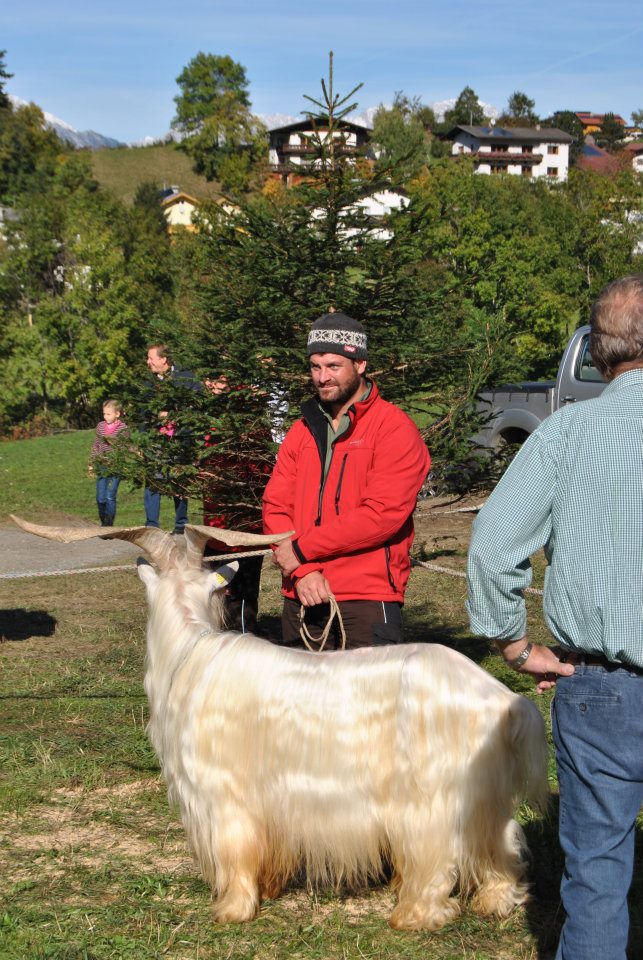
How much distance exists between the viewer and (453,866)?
3.87 m

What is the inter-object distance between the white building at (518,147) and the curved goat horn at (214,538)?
121m

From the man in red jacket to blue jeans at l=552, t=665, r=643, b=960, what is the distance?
2.00 m

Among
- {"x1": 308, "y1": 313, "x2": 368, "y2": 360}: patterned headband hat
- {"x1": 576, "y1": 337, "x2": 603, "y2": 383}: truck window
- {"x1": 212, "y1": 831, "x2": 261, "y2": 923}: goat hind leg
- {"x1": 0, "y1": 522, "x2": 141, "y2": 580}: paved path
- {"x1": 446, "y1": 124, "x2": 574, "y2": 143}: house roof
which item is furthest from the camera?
{"x1": 446, "y1": 124, "x2": 574, "y2": 143}: house roof

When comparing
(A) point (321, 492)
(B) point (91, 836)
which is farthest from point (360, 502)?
(B) point (91, 836)

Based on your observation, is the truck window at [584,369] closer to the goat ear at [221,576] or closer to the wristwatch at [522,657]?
the goat ear at [221,576]

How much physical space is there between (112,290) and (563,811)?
127 feet

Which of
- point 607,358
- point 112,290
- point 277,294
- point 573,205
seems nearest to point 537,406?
point 277,294

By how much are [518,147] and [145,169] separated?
46.3 metres

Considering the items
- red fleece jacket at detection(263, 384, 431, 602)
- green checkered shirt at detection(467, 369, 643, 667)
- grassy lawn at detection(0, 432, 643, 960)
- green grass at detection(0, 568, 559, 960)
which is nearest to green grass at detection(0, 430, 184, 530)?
grassy lawn at detection(0, 432, 643, 960)

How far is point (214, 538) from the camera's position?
4480 mm

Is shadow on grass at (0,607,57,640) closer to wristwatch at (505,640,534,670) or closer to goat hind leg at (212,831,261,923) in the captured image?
goat hind leg at (212,831,261,923)

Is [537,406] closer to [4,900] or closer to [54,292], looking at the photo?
[4,900]

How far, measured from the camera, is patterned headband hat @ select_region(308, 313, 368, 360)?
15.9 ft

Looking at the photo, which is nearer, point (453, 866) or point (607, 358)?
point (607, 358)
